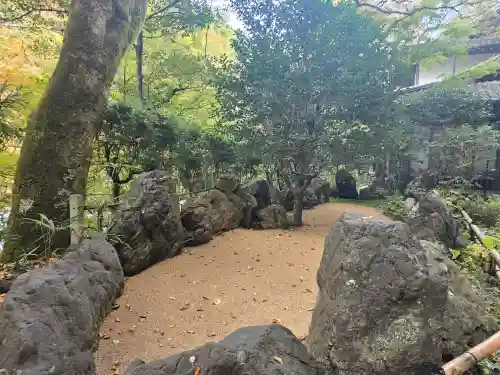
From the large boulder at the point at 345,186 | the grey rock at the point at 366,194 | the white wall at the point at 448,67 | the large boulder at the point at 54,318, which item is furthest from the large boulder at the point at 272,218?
the white wall at the point at 448,67

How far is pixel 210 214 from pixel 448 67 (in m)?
17.5

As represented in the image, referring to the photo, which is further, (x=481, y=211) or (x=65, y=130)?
(x=481, y=211)

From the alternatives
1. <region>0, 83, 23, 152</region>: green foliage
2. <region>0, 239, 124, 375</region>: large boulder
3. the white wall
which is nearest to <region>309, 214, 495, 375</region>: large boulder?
<region>0, 239, 124, 375</region>: large boulder

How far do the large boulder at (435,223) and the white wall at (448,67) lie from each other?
36.0 ft

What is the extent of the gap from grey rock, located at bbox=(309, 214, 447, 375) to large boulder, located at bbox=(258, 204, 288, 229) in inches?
194

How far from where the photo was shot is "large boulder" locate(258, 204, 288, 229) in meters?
7.11

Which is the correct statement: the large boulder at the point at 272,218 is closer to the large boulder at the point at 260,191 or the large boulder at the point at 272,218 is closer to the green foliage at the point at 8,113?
the large boulder at the point at 260,191

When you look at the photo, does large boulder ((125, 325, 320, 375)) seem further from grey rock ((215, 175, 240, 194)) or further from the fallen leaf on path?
grey rock ((215, 175, 240, 194))

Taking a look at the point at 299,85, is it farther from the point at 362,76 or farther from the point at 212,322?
the point at 212,322

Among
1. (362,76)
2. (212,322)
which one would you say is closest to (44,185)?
(212,322)

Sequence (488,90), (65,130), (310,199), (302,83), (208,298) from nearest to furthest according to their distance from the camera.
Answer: (208,298) < (65,130) < (302,83) < (310,199) < (488,90)

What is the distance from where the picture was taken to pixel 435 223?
5133 millimetres

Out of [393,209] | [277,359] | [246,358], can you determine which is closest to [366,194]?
[393,209]

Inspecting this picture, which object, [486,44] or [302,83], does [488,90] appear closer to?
[486,44]
